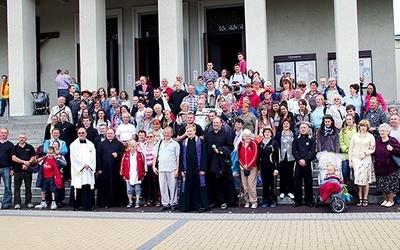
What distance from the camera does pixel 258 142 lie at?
36.5 feet

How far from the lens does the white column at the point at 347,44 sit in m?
15.9

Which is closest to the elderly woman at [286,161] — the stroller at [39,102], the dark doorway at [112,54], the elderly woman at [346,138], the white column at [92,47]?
the elderly woman at [346,138]

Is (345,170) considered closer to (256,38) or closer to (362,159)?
(362,159)

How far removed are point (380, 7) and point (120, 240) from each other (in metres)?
15.1

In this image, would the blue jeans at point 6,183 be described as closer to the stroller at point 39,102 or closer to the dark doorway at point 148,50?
the stroller at point 39,102

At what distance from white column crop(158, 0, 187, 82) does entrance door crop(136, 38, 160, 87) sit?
144 inches

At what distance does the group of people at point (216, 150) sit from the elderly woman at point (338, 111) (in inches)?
0.9

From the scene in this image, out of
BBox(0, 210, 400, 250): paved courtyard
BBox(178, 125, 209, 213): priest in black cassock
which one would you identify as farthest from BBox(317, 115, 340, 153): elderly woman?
BBox(178, 125, 209, 213): priest in black cassock

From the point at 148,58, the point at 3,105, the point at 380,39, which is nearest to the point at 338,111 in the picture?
the point at 380,39

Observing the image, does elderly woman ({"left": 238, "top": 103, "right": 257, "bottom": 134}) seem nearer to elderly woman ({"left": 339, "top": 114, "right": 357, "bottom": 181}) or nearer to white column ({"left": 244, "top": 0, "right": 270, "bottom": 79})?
elderly woman ({"left": 339, "top": 114, "right": 357, "bottom": 181})

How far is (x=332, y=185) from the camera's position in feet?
33.3

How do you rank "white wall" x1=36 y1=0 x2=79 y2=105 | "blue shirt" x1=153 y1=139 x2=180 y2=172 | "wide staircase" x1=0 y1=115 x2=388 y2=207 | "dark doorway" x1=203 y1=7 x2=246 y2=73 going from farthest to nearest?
"white wall" x1=36 y1=0 x2=79 y2=105
"dark doorway" x1=203 y1=7 x2=246 y2=73
"wide staircase" x1=0 y1=115 x2=388 y2=207
"blue shirt" x1=153 y1=139 x2=180 y2=172

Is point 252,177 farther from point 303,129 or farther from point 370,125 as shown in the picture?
point 370,125

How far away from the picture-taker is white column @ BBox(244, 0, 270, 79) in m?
16.5
